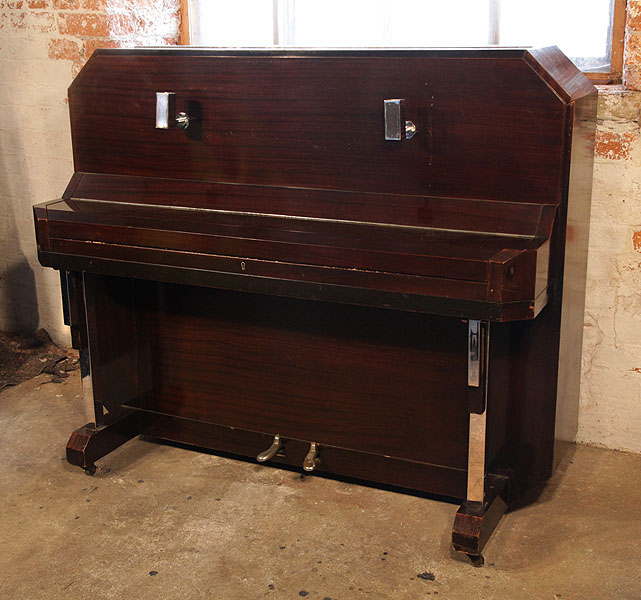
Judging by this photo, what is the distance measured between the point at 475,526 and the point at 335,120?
109 centimetres

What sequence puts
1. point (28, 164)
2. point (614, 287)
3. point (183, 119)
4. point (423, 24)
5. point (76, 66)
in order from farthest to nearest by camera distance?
point (28, 164)
point (76, 66)
point (423, 24)
point (614, 287)
point (183, 119)

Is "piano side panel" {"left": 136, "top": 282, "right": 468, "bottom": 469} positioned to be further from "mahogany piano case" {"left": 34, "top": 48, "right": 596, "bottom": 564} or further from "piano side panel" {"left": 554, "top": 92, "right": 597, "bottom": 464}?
"piano side panel" {"left": 554, "top": 92, "right": 597, "bottom": 464}

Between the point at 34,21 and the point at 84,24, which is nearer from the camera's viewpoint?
the point at 84,24

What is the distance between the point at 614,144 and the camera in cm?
257

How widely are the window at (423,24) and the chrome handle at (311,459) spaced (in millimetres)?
1212

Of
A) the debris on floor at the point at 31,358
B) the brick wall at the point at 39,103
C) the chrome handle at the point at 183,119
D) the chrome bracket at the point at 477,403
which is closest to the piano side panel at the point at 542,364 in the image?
the chrome bracket at the point at 477,403

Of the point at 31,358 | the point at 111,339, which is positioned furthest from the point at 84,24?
the point at 31,358

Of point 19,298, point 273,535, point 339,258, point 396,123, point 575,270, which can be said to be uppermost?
point 396,123

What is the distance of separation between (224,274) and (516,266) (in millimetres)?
737

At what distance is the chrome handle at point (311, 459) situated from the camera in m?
2.53

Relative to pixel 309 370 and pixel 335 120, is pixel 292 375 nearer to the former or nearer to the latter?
pixel 309 370

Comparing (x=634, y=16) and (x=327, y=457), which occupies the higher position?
(x=634, y=16)

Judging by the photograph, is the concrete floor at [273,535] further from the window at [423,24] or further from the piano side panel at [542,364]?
the window at [423,24]

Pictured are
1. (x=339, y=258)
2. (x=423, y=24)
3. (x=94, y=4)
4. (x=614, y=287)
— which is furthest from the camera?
(x=94, y=4)
